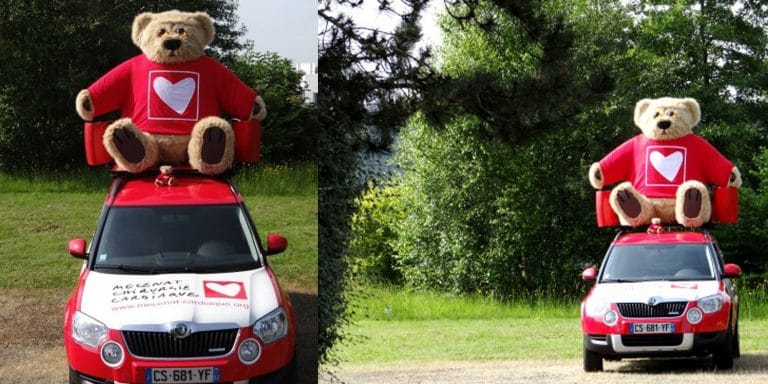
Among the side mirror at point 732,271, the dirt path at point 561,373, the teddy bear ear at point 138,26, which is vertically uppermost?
the teddy bear ear at point 138,26

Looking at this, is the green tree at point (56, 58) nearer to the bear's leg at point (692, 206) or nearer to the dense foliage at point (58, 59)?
the dense foliage at point (58, 59)

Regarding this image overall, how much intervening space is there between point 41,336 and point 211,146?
4.49ft

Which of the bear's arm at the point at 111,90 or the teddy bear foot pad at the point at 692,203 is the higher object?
the bear's arm at the point at 111,90

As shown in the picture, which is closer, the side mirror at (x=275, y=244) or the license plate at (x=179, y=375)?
the license plate at (x=179, y=375)

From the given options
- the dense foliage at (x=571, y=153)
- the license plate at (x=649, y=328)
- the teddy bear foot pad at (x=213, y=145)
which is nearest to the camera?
the teddy bear foot pad at (x=213, y=145)

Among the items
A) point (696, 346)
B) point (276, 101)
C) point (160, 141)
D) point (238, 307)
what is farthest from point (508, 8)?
point (238, 307)

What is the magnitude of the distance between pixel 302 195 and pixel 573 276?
655 inches

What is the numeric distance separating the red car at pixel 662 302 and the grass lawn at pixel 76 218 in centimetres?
438

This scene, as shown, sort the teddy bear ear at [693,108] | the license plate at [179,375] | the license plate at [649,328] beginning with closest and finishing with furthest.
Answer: the license plate at [179,375] → the license plate at [649,328] → the teddy bear ear at [693,108]

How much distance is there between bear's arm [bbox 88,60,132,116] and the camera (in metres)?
6.16

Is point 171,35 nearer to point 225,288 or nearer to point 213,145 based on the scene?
point 213,145

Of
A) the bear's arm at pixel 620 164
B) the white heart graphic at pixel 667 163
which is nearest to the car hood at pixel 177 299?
the white heart graphic at pixel 667 163

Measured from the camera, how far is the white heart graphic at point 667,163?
1163cm

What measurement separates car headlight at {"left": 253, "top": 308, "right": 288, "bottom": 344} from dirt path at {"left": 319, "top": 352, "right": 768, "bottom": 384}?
3391 millimetres
